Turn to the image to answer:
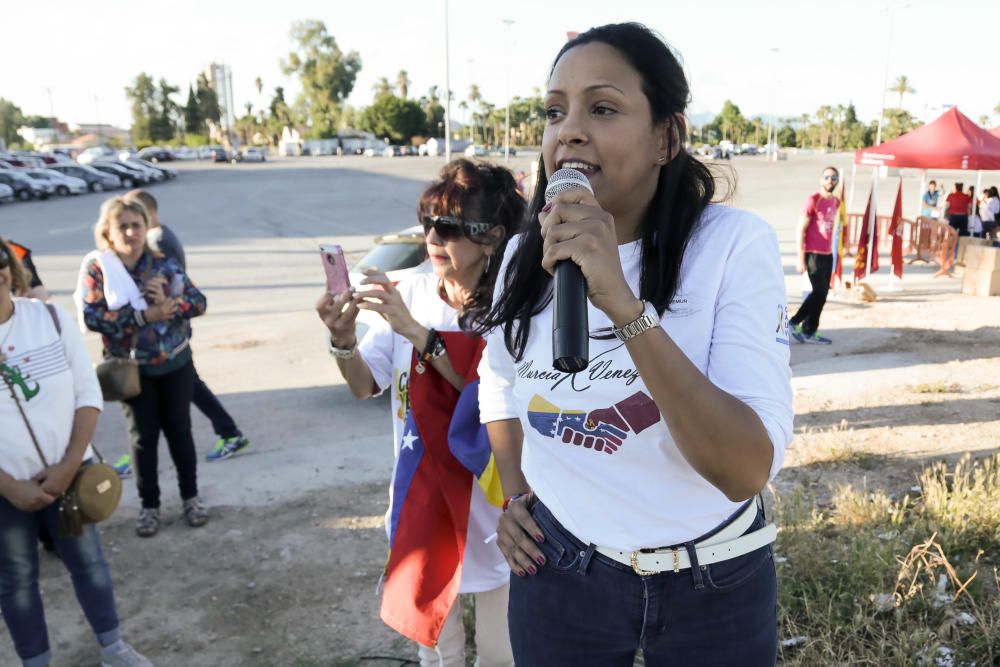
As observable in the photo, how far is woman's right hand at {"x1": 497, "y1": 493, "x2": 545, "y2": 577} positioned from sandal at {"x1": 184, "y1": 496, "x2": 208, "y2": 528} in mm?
3638

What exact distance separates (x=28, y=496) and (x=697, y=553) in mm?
2802

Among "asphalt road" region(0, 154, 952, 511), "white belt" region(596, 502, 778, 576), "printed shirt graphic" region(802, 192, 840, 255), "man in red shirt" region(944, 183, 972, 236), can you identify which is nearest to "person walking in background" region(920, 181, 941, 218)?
"man in red shirt" region(944, 183, 972, 236)

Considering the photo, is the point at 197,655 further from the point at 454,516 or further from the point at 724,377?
the point at 724,377

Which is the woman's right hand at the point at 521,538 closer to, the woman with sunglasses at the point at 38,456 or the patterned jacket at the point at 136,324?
the woman with sunglasses at the point at 38,456

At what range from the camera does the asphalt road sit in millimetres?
5914

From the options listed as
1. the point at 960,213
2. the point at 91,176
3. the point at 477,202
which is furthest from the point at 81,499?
the point at 91,176

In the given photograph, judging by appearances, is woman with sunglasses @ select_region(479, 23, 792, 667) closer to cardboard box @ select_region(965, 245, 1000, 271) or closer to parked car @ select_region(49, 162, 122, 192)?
cardboard box @ select_region(965, 245, 1000, 271)

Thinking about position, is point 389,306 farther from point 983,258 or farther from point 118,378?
point 983,258

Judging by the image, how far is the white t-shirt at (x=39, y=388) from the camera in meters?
3.22

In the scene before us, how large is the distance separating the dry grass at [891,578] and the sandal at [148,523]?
3657 mm

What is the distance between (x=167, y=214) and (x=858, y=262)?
22.8 metres

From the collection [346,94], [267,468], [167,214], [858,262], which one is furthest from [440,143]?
[267,468]

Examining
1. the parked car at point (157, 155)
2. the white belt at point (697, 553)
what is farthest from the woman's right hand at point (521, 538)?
the parked car at point (157, 155)

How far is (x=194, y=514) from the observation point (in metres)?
4.96
